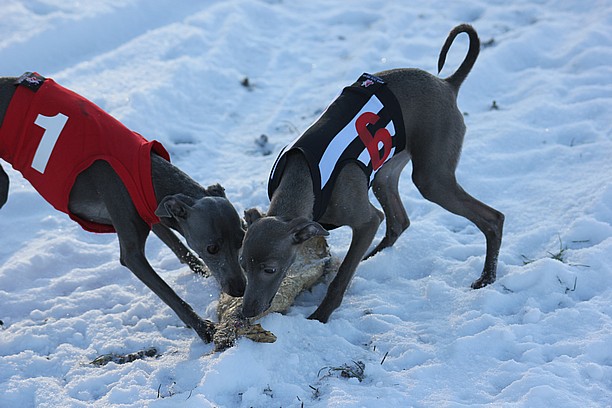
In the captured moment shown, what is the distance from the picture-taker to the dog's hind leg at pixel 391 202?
541 cm

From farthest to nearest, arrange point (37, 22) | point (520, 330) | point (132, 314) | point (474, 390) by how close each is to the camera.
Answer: point (37, 22) → point (132, 314) → point (520, 330) → point (474, 390)

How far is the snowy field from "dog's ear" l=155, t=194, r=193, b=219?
0.83 metres

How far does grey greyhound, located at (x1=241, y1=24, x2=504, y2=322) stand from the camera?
4.04 meters

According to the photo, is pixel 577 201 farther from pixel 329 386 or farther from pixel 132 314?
pixel 132 314

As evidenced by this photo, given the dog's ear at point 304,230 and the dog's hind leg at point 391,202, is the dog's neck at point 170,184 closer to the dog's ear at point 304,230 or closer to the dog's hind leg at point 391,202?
the dog's ear at point 304,230

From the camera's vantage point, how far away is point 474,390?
3678mm

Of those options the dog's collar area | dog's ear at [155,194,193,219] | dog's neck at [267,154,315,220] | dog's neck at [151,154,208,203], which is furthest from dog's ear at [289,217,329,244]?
the dog's collar area

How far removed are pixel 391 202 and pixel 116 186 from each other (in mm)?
2227

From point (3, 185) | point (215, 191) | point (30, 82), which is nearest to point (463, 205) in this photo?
point (215, 191)

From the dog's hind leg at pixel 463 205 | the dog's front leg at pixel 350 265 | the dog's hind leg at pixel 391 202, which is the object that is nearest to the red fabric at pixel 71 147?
the dog's front leg at pixel 350 265

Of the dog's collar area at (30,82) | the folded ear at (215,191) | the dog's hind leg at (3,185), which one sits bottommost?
the folded ear at (215,191)

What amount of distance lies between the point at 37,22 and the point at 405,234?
5845 mm

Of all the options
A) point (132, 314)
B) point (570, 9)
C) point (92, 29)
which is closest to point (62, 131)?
point (132, 314)

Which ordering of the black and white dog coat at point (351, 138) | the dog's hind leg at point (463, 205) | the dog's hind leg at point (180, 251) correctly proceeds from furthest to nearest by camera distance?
1. the dog's hind leg at point (180, 251)
2. the dog's hind leg at point (463, 205)
3. the black and white dog coat at point (351, 138)
